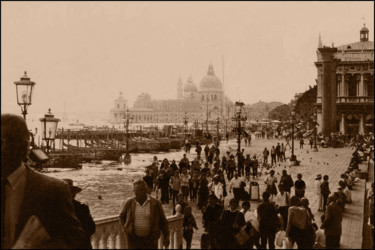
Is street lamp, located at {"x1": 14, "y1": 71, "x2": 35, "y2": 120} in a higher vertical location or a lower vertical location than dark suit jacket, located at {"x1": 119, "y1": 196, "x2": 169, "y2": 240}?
higher

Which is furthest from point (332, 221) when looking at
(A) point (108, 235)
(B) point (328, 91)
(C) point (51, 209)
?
(B) point (328, 91)

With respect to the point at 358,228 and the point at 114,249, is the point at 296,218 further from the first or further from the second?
the point at 358,228

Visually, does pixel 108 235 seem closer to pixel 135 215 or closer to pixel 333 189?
pixel 135 215

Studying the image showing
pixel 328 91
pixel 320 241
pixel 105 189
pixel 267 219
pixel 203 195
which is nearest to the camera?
pixel 267 219

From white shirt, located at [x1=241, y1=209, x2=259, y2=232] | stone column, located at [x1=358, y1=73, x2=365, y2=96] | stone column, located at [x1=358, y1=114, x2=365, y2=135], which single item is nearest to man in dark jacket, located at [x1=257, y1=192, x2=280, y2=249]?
white shirt, located at [x1=241, y1=209, x2=259, y2=232]

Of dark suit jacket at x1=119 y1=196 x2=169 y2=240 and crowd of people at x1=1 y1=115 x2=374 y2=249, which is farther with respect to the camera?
dark suit jacket at x1=119 y1=196 x2=169 y2=240

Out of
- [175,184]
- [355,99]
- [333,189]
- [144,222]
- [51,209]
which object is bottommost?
[333,189]

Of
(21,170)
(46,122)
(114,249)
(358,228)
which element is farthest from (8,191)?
(358,228)

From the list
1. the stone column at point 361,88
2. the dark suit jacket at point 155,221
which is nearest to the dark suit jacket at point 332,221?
the dark suit jacket at point 155,221

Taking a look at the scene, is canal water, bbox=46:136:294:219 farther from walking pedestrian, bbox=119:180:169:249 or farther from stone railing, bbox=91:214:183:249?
walking pedestrian, bbox=119:180:169:249
